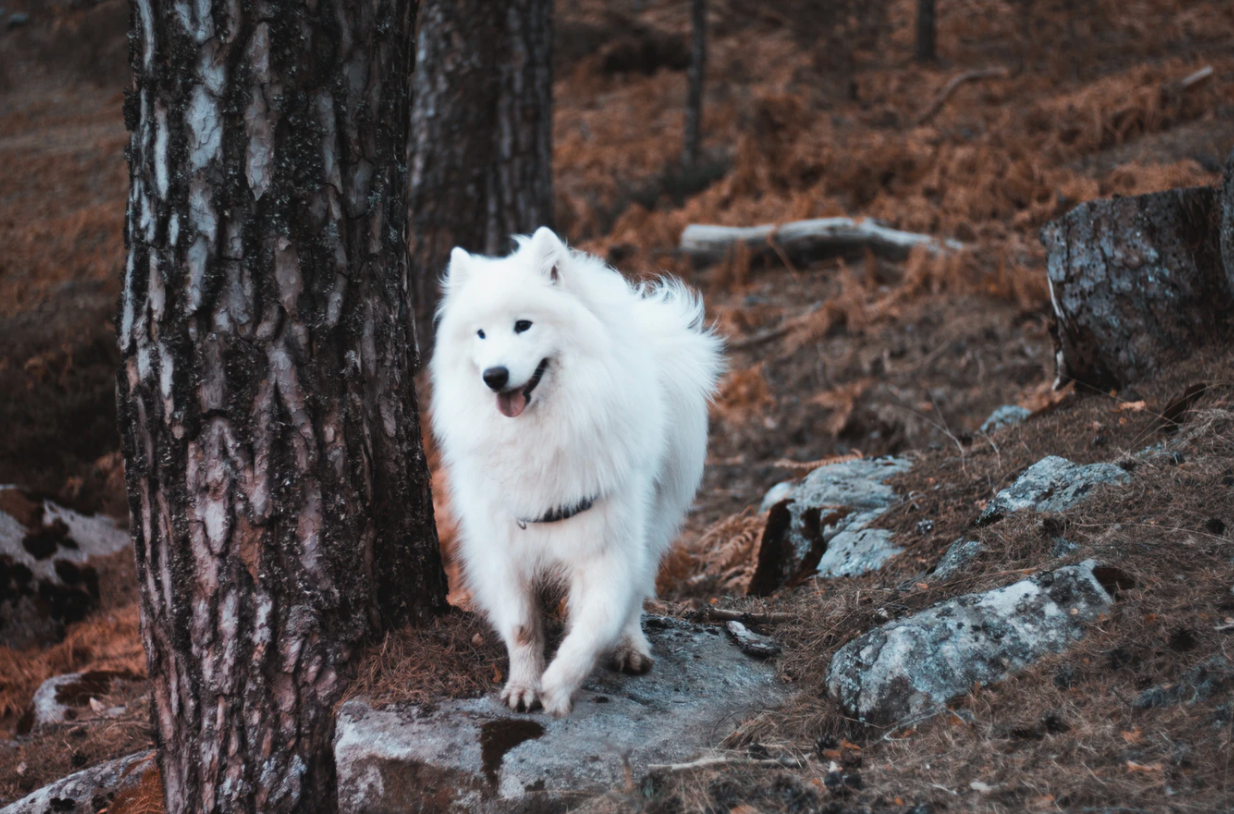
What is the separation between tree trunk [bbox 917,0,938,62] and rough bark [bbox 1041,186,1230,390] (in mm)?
12978

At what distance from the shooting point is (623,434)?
3010 millimetres

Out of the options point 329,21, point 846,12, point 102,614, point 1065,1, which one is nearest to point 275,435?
point 329,21

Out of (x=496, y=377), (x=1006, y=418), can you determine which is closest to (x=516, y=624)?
(x=496, y=377)

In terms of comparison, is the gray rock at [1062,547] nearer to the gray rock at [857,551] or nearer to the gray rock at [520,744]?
the gray rock at [857,551]

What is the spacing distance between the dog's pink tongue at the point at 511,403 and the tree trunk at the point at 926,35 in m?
15.6

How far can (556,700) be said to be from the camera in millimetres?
2791

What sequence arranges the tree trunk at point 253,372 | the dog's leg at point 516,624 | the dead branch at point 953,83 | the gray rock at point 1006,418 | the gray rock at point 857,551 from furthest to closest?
the dead branch at point 953,83 → the gray rock at point 1006,418 → the gray rock at point 857,551 → the dog's leg at point 516,624 → the tree trunk at point 253,372

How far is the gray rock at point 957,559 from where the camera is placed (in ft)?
10.6

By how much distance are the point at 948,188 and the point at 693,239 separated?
299 centimetres

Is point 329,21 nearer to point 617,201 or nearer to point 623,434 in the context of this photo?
point 623,434

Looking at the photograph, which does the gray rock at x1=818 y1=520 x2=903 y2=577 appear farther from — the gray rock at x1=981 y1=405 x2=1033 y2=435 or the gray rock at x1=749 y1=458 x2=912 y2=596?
the gray rock at x1=981 y1=405 x2=1033 y2=435

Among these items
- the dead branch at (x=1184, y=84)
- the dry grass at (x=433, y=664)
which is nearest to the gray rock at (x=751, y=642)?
the dry grass at (x=433, y=664)

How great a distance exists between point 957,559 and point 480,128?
15.7 ft

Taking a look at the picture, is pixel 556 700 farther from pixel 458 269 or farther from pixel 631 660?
pixel 458 269
